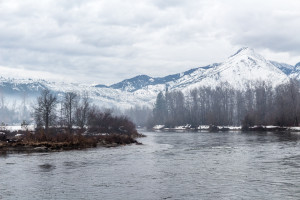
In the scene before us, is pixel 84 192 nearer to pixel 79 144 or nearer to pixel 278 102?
pixel 79 144

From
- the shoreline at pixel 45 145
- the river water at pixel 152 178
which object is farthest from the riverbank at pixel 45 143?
the river water at pixel 152 178

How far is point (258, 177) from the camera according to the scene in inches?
1076

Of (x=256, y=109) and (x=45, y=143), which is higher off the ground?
(x=256, y=109)

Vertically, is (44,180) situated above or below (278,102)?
below

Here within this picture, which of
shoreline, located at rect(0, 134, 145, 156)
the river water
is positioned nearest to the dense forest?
shoreline, located at rect(0, 134, 145, 156)

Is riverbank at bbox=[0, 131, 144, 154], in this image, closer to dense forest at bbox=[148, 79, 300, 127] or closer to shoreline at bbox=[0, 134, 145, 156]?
shoreline at bbox=[0, 134, 145, 156]

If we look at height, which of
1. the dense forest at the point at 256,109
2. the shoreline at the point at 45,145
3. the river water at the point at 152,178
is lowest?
the river water at the point at 152,178

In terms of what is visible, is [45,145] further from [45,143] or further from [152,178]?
[152,178]

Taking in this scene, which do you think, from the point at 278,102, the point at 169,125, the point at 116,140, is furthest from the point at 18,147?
the point at 169,125

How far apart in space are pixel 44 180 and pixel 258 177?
622 inches

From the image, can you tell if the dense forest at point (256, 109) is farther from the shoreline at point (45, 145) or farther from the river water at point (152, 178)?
the river water at point (152, 178)

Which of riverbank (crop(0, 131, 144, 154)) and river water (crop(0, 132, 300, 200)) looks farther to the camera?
riverbank (crop(0, 131, 144, 154))

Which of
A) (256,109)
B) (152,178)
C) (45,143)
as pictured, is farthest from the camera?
(256,109)

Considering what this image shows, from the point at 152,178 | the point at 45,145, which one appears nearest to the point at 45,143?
the point at 45,145
